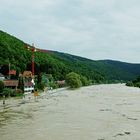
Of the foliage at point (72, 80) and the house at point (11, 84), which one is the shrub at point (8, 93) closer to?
the house at point (11, 84)

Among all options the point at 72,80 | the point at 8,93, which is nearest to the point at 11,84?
the point at 8,93

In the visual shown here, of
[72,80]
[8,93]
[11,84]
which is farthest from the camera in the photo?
[72,80]

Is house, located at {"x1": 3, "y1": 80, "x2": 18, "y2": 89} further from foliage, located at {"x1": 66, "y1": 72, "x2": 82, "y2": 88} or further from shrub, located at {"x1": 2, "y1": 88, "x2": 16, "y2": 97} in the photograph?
foliage, located at {"x1": 66, "y1": 72, "x2": 82, "y2": 88}

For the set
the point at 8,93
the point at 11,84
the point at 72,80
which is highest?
the point at 72,80

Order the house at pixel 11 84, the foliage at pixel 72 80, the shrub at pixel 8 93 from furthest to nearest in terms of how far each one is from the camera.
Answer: the foliage at pixel 72 80 < the house at pixel 11 84 < the shrub at pixel 8 93

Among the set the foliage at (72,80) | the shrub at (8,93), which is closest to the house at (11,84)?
the shrub at (8,93)

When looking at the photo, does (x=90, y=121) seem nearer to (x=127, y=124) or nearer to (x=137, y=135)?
(x=127, y=124)

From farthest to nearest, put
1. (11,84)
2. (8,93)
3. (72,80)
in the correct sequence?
1. (72,80)
2. (11,84)
3. (8,93)

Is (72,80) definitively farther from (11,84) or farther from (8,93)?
(8,93)

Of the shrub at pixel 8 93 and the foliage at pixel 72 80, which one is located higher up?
the foliage at pixel 72 80

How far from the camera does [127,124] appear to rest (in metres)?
32.5

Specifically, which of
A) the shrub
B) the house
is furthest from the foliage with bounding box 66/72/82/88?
the shrub

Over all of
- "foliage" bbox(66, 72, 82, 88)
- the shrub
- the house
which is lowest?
the shrub

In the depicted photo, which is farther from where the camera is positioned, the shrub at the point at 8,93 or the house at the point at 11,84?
the house at the point at 11,84
